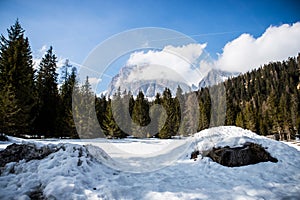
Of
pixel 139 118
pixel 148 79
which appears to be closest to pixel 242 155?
pixel 148 79

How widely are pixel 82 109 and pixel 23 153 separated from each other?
20022mm

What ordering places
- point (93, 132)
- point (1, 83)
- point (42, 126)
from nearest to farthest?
point (1, 83), point (42, 126), point (93, 132)

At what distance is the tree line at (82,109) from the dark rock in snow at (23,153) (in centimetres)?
461

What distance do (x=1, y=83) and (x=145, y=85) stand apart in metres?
14.1

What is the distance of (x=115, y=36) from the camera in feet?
23.7

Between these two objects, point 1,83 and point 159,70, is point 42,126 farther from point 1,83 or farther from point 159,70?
point 159,70

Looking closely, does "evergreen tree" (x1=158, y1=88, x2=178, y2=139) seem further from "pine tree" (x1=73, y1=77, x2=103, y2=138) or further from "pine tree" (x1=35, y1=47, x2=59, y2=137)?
"pine tree" (x1=35, y1=47, x2=59, y2=137)

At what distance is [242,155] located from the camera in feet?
22.4

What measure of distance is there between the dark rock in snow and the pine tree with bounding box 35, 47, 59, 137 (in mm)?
18759

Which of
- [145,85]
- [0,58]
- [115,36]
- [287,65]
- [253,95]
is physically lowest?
[145,85]

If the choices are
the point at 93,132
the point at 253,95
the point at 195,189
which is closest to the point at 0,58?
the point at 93,132

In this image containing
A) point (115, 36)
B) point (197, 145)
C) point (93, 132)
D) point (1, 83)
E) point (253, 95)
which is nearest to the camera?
point (115, 36)

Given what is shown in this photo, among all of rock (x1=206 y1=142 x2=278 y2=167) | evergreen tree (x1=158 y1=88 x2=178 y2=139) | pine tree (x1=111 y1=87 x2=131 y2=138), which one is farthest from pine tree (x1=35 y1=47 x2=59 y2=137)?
rock (x1=206 y1=142 x2=278 y2=167)

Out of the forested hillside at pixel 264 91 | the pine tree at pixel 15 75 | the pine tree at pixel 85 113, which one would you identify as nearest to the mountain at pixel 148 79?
the pine tree at pixel 15 75
